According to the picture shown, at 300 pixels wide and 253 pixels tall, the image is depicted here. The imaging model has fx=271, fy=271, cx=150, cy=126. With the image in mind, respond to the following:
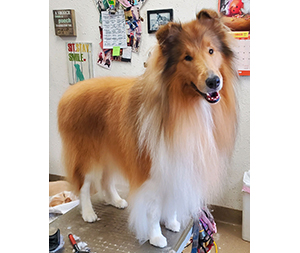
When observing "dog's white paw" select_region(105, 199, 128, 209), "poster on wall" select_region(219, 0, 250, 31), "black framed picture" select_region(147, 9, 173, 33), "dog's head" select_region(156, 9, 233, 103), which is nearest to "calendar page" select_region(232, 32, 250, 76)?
"poster on wall" select_region(219, 0, 250, 31)

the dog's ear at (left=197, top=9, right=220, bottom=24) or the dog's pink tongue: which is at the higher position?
the dog's ear at (left=197, top=9, right=220, bottom=24)

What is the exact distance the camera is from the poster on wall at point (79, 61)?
2.39 meters

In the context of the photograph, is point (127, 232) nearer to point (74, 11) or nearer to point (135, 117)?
point (135, 117)

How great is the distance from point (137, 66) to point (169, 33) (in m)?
1.37

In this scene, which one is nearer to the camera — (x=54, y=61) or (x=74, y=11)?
(x=74, y=11)

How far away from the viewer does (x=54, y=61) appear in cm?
257

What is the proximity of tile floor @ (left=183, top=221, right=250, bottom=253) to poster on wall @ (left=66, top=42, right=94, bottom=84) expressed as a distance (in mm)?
1717

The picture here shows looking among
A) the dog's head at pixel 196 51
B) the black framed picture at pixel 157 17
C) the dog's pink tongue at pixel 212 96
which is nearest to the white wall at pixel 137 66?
the black framed picture at pixel 157 17

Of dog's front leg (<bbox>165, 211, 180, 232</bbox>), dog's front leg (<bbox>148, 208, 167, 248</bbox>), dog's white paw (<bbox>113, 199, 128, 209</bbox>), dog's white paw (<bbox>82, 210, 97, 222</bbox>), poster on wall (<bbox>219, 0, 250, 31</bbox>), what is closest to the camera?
dog's front leg (<bbox>148, 208, 167, 248</bbox>)

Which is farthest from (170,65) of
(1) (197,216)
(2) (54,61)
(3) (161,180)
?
(2) (54,61)

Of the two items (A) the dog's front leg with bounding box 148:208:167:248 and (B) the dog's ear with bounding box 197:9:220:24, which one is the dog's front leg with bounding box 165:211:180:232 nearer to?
(A) the dog's front leg with bounding box 148:208:167:248

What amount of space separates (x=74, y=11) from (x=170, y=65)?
181 centimetres

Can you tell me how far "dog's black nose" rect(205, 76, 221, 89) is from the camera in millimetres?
791

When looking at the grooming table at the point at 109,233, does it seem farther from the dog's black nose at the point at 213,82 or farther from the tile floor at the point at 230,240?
the tile floor at the point at 230,240
